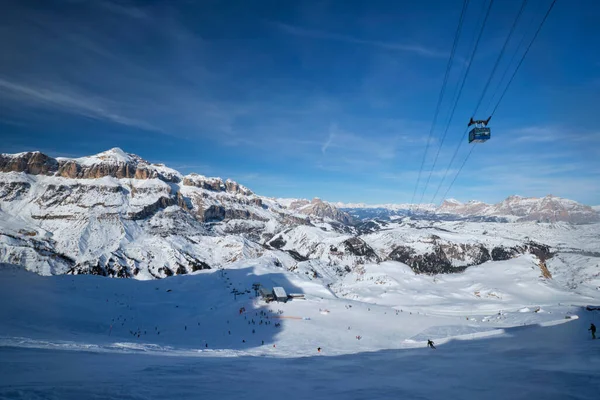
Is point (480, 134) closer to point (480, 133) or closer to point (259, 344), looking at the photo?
point (480, 133)

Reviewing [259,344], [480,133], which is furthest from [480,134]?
[259,344]

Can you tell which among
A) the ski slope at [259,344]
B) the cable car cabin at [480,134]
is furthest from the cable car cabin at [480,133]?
the ski slope at [259,344]

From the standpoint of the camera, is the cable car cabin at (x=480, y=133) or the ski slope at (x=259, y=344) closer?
the ski slope at (x=259, y=344)

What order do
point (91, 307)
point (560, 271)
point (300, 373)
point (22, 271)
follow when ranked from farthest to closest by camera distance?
point (560, 271) < point (22, 271) < point (91, 307) < point (300, 373)

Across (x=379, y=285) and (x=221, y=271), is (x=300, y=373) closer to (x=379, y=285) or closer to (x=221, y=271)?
(x=221, y=271)

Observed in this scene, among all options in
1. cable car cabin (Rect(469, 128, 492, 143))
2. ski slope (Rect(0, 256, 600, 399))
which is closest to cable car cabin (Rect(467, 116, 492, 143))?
cable car cabin (Rect(469, 128, 492, 143))

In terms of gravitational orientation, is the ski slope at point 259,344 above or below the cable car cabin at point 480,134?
below

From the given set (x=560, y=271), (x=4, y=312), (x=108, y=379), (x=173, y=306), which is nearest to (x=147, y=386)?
(x=108, y=379)

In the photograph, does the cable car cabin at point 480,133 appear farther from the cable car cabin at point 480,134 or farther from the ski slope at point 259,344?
the ski slope at point 259,344
